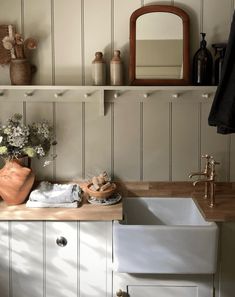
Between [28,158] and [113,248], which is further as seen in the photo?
[28,158]

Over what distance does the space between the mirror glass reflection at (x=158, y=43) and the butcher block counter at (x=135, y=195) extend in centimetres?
65

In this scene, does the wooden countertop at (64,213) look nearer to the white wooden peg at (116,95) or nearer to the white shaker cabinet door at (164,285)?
the white shaker cabinet door at (164,285)

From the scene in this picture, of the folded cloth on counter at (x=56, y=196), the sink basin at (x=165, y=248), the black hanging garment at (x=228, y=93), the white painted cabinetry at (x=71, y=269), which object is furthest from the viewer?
the folded cloth on counter at (x=56, y=196)

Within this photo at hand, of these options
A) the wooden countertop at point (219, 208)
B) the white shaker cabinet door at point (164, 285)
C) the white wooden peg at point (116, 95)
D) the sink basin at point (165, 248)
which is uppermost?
the white wooden peg at point (116, 95)

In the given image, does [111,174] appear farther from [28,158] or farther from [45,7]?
[45,7]

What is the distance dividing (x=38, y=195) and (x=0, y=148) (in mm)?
316

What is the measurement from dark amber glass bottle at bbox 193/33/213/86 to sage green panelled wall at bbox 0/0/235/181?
0.28 feet

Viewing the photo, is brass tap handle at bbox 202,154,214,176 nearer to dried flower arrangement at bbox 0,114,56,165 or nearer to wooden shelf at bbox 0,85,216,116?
wooden shelf at bbox 0,85,216,116

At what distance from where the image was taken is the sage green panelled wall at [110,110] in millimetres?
2652

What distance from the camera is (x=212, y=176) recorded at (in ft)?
8.13

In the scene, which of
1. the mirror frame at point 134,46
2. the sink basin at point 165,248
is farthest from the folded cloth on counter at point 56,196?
the mirror frame at point 134,46

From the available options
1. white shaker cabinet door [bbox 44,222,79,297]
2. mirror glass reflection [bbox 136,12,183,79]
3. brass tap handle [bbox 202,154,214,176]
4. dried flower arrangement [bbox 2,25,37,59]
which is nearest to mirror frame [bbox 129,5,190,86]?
mirror glass reflection [bbox 136,12,183,79]

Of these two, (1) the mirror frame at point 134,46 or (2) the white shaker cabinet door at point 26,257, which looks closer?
(2) the white shaker cabinet door at point 26,257

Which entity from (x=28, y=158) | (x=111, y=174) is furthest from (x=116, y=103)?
(x=28, y=158)
